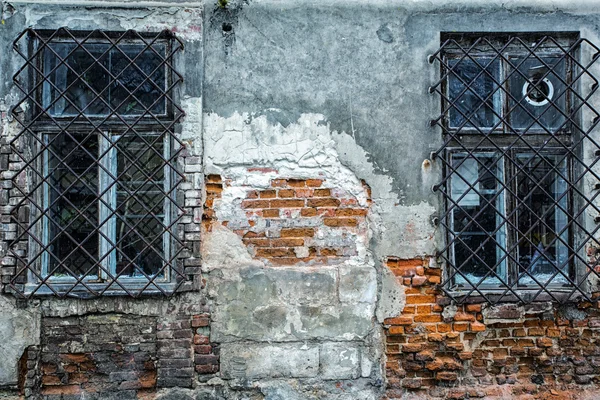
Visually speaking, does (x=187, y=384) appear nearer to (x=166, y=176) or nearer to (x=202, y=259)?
(x=202, y=259)

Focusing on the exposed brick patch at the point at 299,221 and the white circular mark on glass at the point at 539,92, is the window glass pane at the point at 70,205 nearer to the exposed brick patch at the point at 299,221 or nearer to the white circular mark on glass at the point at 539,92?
the exposed brick patch at the point at 299,221

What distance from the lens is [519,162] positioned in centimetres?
345

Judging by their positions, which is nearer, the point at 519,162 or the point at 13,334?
the point at 13,334

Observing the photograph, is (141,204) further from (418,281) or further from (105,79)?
(418,281)

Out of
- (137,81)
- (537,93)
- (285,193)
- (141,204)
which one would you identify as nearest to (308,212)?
(285,193)

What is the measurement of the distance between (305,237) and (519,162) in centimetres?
152

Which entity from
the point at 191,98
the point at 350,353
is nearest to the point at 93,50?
the point at 191,98

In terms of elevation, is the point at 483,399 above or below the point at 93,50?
below

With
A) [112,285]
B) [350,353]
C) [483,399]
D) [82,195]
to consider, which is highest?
[82,195]

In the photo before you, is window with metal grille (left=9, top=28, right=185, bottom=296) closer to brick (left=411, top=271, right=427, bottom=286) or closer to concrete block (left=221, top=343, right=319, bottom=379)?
concrete block (left=221, top=343, right=319, bottom=379)

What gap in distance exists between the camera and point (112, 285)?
10.7ft

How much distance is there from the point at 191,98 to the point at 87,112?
705 mm

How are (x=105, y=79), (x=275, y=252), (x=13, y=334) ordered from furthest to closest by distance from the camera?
1. (x=105, y=79)
2. (x=275, y=252)
3. (x=13, y=334)

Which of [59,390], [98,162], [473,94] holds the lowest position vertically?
[59,390]
